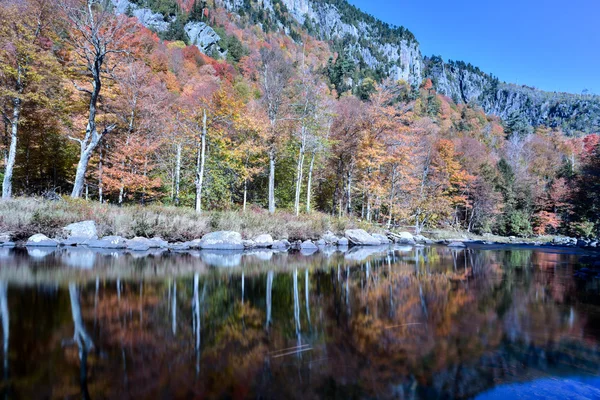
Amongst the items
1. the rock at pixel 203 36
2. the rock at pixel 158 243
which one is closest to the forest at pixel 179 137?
the rock at pixel 158 243

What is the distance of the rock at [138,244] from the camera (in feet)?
41.4

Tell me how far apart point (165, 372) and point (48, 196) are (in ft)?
52.2

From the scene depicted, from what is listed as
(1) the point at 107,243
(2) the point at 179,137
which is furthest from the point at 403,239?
(1) the point at 107,243

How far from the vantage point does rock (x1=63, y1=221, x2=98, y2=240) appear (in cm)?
1245

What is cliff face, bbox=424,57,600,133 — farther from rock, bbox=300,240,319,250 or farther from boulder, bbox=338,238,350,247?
rock, bbox=300,240,319,250

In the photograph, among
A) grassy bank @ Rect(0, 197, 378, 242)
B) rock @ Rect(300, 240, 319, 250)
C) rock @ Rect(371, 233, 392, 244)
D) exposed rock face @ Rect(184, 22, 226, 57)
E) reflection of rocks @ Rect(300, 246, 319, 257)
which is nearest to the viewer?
grassy bank @ Rect(0, 197, 378, 242)

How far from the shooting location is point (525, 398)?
3.06 meters

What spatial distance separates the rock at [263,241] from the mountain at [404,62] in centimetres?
7878

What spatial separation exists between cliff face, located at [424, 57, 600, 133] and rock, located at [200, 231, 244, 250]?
11312 cm

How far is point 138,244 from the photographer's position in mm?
12688

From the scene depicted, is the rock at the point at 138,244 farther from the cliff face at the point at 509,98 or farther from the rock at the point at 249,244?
the cliff face at the point at 509,98

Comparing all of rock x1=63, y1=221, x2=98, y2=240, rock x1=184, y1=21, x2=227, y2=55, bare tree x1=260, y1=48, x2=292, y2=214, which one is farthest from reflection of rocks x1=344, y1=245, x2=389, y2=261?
rock x1=184, y1=21, x2=227, y2=55

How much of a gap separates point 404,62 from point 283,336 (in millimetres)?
139601

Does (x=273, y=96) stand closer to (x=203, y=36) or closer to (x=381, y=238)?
(x=381, y=238)
